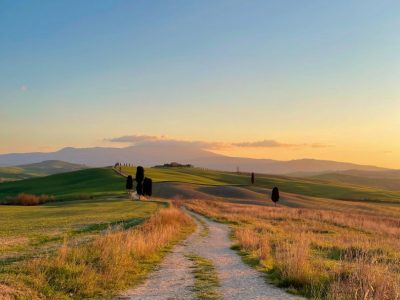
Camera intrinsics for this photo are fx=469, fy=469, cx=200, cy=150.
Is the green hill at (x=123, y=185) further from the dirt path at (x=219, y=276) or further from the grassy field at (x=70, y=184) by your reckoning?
the dirt path at (x=219, y=276)

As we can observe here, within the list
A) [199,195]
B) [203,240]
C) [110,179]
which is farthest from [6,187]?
[203,240]

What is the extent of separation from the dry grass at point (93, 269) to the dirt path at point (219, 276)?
596 millimetres

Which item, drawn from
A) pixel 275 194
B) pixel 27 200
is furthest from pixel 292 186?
pixel 27 200

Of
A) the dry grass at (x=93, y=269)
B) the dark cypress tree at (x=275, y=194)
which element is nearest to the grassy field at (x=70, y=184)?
the dark cypress tree at (x=275, y=194)

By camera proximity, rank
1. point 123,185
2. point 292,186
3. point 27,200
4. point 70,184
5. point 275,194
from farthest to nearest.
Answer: point 292,186, point 70,184, point 123,185, point 275,194, point 27,200

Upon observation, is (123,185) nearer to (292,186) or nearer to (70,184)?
(70,184)

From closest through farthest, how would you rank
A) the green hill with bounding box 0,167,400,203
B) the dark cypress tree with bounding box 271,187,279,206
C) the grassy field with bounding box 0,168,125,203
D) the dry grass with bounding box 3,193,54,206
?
1. the dry grass with bounding box 3,193,54,206
2. the dark cypress tree with bounding box 271,187,279,206
3. the green hill with bounding box 0,167,400,203
4. the grassy field with bounding box 0,168,125,203

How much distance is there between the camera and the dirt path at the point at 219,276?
1241 centimetres

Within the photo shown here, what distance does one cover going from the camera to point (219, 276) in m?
15.3

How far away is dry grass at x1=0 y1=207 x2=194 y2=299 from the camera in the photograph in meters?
11.9

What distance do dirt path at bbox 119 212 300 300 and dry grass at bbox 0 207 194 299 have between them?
0.60 metres

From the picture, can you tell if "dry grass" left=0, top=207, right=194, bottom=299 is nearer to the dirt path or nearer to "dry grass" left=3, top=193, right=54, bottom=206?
the dirt path

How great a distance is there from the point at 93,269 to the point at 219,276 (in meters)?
4.12

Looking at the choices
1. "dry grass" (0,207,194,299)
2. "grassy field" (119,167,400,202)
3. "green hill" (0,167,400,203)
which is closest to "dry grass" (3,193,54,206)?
"green hill" (0,167,400,203)
